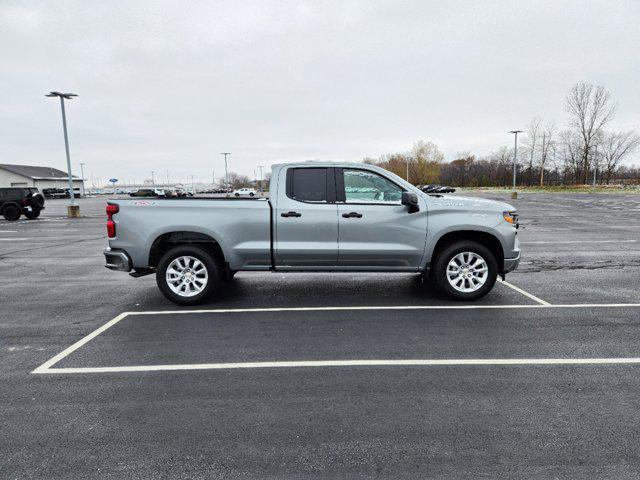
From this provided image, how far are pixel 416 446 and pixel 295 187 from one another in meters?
4.19

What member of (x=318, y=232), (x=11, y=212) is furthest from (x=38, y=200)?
(x=318, y=232)

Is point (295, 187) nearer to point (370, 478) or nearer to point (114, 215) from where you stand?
point (114, 215)

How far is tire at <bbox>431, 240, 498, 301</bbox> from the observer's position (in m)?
6.24

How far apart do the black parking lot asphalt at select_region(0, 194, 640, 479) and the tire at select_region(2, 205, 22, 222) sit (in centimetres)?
2030

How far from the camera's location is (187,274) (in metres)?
6.29

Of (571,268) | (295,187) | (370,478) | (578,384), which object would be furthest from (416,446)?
(571,268)

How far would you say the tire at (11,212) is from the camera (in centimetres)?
2326

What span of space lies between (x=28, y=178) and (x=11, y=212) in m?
65.3

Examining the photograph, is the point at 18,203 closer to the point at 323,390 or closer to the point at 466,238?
the point at 466,238

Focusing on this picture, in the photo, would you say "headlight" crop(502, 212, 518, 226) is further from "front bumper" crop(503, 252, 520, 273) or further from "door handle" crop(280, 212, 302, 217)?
"door handle" crop(280, 212, 302, 217)

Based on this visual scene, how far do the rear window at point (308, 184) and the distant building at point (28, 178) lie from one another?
82.7 metres

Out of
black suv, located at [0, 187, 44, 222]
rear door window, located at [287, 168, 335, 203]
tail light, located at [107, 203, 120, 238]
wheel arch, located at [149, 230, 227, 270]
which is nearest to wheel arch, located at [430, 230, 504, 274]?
rear door window, located at [287, 168, 335, 203]

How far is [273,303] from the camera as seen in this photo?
6391 millimetres

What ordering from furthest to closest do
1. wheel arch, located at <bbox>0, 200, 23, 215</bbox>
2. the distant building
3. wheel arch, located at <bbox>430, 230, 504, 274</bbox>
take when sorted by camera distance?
the distant building, wheel arch, located at <bbox>0, 200, 23, 215</bbox>, wheel arch, located at <bbox>430, 230, 504, 274</bbox>
